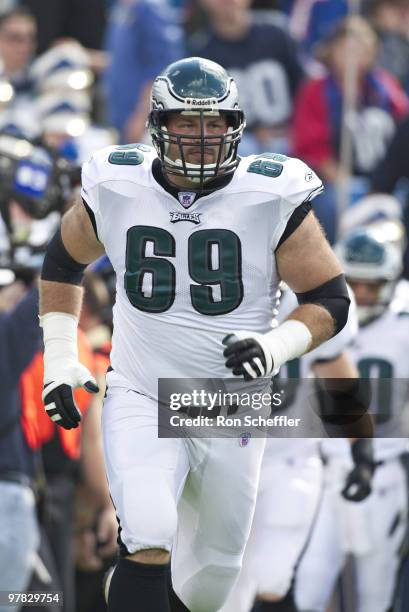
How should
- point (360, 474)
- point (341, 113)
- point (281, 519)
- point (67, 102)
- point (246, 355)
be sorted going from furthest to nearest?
point (341, 113) → point (67, 102) → point (281, 519) → point (360, 474) → point (246, 355)

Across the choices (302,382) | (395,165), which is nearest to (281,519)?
(302,382)

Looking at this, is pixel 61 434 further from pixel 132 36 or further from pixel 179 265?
pixel 132 36

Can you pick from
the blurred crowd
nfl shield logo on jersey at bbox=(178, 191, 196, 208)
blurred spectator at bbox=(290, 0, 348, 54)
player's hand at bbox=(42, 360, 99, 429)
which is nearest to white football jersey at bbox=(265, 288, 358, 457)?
the blurred crowd

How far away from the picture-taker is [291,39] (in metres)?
9.34

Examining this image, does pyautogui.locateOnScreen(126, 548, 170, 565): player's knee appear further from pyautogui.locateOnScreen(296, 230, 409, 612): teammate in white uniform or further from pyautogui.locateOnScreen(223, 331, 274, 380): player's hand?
pyautogui.locateOnScreen(296, 230, 409, 612): teammate in white uniform

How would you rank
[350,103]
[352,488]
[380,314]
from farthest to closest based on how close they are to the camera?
[350,103], [380,314], [352,488]

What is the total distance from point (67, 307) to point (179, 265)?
50 centimetres

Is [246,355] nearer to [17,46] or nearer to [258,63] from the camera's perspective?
[258,63]

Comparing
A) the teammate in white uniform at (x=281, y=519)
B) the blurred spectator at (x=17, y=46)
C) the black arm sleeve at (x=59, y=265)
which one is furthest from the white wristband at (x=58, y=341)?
the blurred spectator at (x=17, y=46)

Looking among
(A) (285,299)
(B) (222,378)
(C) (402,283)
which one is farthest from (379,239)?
(B) (222,378)

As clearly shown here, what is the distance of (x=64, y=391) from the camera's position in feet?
16.0

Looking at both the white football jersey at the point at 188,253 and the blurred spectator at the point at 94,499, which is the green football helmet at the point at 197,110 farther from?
the blurred spectator at the point at 94,499

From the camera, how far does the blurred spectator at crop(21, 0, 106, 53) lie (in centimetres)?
989

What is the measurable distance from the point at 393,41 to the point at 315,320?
5.39 m
